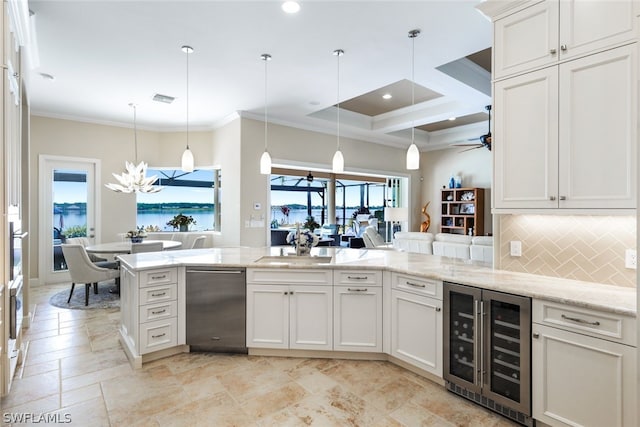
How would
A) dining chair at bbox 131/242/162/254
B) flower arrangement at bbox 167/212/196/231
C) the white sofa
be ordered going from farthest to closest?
flower arrangement at bbox 167/212/196/231, the white sofa, dining chair at bbox 131/242/162/254

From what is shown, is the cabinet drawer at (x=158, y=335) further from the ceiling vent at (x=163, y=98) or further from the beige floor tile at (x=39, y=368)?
the ceiling vent at (x=163, y=98)

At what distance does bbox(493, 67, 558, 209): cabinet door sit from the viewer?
2.28m

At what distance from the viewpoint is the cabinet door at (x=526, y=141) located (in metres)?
2.28

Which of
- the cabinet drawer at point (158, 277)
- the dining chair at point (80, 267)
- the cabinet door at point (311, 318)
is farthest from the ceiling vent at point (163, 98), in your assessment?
the cabinet door at point (311, 318)

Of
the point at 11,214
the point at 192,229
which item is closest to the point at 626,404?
the point at 11,214

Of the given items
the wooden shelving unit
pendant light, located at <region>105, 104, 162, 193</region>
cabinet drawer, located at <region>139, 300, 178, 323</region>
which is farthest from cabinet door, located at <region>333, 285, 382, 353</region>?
the wooden shelving unit

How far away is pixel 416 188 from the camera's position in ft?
29.0

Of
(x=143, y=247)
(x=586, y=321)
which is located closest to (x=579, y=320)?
(x=586, y=321)

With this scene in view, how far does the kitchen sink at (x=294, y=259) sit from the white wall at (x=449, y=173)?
581cm

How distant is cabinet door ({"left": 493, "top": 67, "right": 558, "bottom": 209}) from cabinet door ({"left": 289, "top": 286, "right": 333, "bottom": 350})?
5.14ft

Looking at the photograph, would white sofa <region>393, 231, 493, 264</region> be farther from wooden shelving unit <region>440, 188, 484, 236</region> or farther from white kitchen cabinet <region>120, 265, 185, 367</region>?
white kitchen cabinet <region>120, 265, 185, 367</region>

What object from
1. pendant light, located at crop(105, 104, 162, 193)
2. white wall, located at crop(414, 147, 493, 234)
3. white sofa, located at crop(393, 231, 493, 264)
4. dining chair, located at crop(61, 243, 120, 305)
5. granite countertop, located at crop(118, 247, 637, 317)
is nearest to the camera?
granite countertop, located at crop(118, 247, 637, 317)

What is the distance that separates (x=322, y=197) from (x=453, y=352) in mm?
8589

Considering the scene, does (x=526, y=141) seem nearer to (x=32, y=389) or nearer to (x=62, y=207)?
(x=32, y=389)
